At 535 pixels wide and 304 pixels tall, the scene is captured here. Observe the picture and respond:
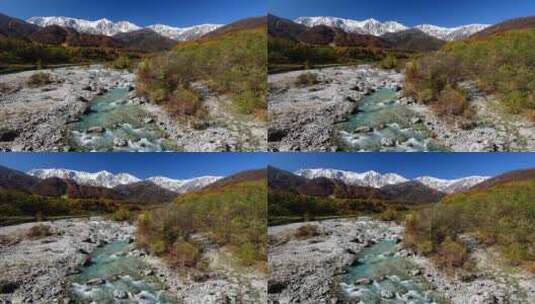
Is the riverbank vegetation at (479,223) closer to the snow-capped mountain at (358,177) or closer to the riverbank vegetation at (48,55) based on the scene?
the snow-capped mountain at (358,177)

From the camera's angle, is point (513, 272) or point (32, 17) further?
point (32, 17)

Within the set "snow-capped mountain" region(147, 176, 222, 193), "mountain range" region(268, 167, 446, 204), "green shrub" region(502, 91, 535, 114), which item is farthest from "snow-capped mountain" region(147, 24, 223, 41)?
"green shrub" region(502, 91, 535, 114)

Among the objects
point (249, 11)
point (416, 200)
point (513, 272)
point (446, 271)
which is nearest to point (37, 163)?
Result: point (249, 11)

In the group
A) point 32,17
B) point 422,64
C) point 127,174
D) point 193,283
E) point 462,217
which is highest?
point 32,17

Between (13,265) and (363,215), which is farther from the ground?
(363,215)

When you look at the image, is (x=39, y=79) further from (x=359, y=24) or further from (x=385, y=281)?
(x=385, y=281)

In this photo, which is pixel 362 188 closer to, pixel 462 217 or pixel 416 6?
pixel 462 217
